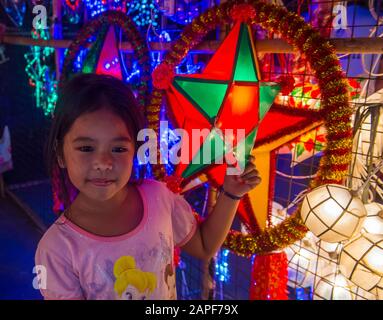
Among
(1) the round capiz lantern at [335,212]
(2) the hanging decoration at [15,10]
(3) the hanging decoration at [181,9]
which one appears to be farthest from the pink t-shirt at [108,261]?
(2) the hanging decoration at [15,10]

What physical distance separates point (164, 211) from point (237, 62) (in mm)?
485

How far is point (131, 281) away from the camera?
0.91 metres

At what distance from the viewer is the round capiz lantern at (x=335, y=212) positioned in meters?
0.87

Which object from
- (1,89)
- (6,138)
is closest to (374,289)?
(6,138)

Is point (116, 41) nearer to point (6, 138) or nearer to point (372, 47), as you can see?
point (372, 47)

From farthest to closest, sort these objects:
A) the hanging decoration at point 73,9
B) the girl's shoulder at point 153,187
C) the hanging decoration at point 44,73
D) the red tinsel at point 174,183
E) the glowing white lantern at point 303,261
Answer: the hanging decoration at point 44,73 < the hanging decoration at point 73,9 < the glowing white lantern at point 303,261 < the red tinsel at point 174,183 < the girl's shoulder at point 153,187

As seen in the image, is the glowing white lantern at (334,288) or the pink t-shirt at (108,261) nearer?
the pink t-shirt at (108,261)

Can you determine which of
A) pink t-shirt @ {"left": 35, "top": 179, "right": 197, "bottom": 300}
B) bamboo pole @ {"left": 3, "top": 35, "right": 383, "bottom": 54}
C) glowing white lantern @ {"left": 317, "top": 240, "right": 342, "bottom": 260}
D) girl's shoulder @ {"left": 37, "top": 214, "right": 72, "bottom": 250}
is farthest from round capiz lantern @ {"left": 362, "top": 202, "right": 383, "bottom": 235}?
girl's shoulder @ {"left": 37, "top": 214, "right": 72, "bottom": 250}

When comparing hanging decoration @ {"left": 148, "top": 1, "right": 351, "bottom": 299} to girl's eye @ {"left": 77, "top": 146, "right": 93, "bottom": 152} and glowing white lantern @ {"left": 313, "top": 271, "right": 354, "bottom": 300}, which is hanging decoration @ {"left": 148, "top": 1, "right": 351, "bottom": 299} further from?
girl's eye @ {"left": 77, "top": 146, "right": 93, "bottom": 152}

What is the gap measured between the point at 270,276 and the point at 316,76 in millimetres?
650

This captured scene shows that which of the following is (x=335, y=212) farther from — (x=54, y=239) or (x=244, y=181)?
(x=54, y=239)

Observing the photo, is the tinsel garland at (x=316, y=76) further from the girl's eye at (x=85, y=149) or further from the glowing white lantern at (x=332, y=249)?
the girl's eye at (x=85, y=149)

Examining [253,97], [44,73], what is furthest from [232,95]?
[44,73]

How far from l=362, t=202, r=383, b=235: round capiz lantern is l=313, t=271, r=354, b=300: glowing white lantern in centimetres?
30
